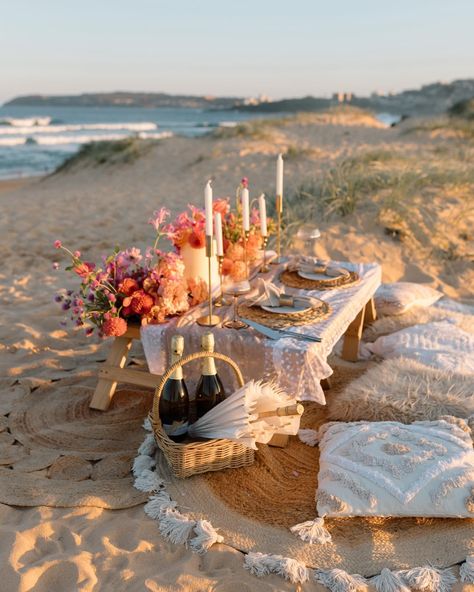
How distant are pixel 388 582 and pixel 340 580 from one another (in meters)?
0.17

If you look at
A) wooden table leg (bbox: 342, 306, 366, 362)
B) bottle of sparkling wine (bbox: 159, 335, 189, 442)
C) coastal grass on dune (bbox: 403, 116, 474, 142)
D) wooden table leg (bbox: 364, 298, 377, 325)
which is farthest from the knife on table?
coastal grass on dune (bbox: 403, 116, 474, 142)

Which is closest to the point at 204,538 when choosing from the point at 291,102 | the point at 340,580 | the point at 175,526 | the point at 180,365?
the point at 175,526

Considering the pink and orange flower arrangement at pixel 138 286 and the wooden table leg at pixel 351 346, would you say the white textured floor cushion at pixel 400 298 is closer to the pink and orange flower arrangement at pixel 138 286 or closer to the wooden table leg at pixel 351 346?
the wooden table leg at pixel 351 346

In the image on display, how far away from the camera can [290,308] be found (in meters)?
2.89

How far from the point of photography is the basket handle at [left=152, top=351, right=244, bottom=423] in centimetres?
242

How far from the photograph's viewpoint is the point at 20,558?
2.16 metres

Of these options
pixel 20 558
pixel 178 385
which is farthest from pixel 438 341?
pixel 20 558

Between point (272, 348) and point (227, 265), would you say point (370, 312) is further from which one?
point (272, 348)

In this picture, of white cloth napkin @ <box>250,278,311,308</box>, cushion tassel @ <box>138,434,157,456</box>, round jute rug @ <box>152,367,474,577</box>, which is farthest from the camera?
white cloth napkin @ <box>250,278,311,308</box>

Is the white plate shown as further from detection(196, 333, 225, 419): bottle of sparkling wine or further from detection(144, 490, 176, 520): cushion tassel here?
detection(144, 490, 176, 520): cushion tassel

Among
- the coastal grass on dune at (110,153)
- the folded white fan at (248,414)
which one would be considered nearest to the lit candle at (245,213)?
the folded white fan at (248,414)

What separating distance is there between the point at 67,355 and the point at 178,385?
5.44 ft

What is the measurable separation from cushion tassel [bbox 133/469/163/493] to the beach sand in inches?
4.1

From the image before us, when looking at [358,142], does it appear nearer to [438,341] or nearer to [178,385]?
[438,341]
